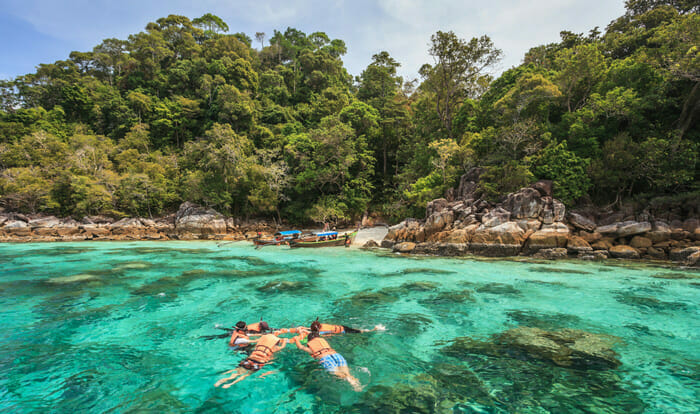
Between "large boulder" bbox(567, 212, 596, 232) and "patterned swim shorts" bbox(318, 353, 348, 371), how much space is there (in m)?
18.5

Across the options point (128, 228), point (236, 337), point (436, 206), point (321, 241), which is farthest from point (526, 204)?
point (128, 228)

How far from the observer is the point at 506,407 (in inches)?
141

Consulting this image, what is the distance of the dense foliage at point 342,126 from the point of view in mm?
16734

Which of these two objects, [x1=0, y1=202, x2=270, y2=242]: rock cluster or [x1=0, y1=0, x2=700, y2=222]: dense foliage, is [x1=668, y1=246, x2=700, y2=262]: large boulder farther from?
[x1=0, y1=202, x2=270, y2=242]: rock cluster

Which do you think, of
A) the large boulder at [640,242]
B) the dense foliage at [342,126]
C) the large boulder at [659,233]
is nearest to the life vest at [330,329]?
the dense foliage at [342,126]

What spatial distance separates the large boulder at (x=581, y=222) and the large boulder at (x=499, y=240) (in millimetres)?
3513

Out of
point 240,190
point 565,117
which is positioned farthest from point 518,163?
point 240,190

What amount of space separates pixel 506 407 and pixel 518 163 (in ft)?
61.7

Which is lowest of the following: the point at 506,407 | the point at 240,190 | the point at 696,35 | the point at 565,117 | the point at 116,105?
the point at 506,407

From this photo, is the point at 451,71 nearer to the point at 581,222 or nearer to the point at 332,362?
the point at 581,222

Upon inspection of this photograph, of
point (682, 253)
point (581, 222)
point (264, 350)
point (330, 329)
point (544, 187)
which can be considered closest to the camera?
point (264, 350)

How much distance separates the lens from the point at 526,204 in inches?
642

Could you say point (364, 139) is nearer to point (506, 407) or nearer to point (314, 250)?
point (314, 250)

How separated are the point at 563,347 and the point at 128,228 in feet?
112
